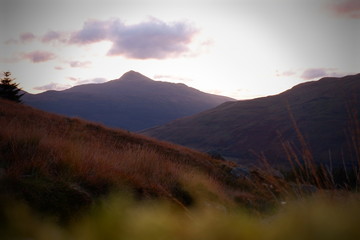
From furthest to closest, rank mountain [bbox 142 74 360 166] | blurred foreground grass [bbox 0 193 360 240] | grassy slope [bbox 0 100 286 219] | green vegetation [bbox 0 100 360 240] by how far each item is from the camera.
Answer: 1. mountain [bbox 142 74 360 166]
2. grassy slope [bbox 0 100 286 219]
3. green vegetation [bbox 0 100 360 240]
4. blurred foreground grass [bbox 0 193 360 240]

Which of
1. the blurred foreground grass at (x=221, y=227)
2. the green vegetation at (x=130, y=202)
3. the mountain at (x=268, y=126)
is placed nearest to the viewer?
the blurred foreground grass at (x=221, y=227)

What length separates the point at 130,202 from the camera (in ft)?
7.27

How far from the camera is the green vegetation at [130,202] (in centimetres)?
125

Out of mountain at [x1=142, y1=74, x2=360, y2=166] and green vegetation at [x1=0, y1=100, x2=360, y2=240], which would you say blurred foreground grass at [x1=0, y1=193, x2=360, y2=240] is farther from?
mountain at [x1=142, y1=74, x2=360, y2=166]

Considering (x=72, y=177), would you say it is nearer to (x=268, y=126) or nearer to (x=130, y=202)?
(x=130, y=202)

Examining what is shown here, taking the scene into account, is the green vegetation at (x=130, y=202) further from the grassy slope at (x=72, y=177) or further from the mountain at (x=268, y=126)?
the mountain at (x=268, y=126)

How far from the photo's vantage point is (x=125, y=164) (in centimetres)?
661

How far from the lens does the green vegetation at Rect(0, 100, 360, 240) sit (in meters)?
1.25

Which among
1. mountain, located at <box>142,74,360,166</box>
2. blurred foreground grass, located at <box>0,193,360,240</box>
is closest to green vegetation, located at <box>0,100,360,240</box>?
blurred foreground grass, located at <box>0,193,360,240</box>

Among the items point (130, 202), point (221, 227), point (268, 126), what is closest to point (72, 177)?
point (130, 202)

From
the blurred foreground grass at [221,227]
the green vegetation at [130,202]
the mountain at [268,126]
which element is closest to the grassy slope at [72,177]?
the green vegetation at [130,202]

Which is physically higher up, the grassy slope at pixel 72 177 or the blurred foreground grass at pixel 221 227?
the blurred foreground grass at pixel 221 227

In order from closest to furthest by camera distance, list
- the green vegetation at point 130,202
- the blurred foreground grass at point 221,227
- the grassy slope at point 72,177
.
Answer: the blurred foreground grass at point 221,227 < the green vegetation at point 130,202 < the grassy slope at point 72,177

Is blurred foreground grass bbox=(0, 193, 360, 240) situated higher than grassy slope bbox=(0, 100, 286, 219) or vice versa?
blurred foreground grass bbox=(0, 193, 360, 240)
